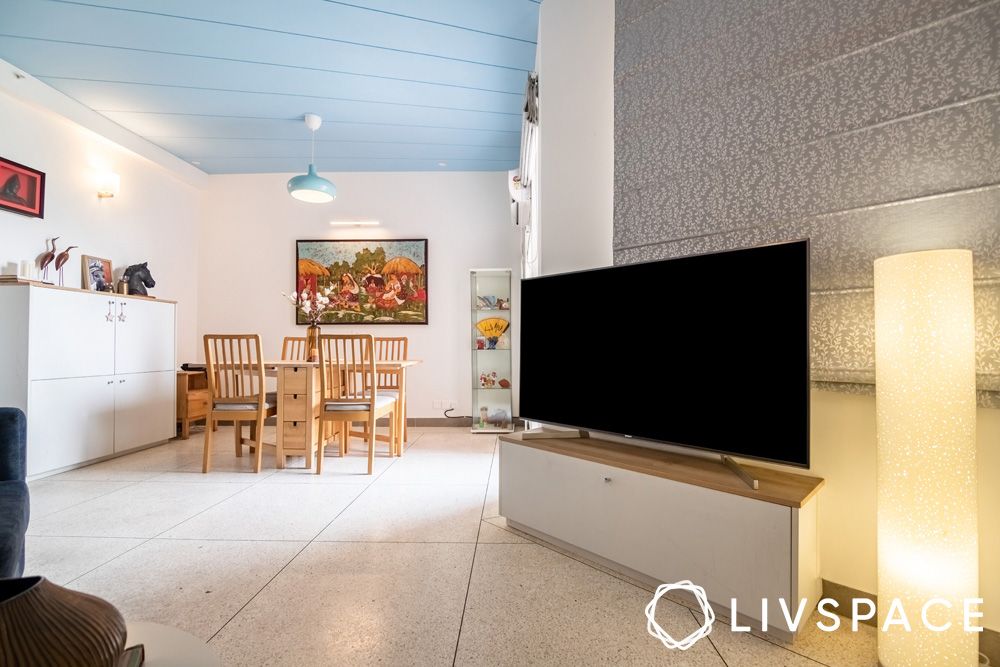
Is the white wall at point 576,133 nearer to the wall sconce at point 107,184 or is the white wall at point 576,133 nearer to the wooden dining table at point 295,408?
the wooden dining table at point 295,408

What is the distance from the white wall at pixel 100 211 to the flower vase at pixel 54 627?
3.51 meters

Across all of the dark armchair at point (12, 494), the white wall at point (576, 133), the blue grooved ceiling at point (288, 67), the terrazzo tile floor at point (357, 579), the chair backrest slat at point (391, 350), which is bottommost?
the terrazzo tile floor at point (357, 579)

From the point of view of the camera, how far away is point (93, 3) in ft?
8.38

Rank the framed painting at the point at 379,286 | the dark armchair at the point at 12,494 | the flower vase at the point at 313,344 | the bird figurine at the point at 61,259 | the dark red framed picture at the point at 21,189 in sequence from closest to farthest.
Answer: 1. the dark armchair at the point at 12,494
2. the dark red framed picture at the point at 21,189
3. the bird figurine at the point at 61,259
4. the flower vase at the point at 313,344
5. the framed painting at the point at 379,286

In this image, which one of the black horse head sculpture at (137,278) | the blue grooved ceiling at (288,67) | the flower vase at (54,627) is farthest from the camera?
the black horse head sculpture at (137,278)

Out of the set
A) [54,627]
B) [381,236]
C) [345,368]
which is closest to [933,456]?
[54,627]

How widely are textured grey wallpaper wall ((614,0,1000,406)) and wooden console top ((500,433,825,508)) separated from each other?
1.23ft

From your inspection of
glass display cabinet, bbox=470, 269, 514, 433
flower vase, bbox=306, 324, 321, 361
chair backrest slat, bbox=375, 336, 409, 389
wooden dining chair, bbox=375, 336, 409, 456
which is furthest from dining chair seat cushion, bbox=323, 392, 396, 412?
glass display cabinet, bbox=470, 269, 514, 433

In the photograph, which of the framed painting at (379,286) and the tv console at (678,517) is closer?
the tv console at (678,517)

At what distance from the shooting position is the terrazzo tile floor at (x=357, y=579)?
1.29 metres

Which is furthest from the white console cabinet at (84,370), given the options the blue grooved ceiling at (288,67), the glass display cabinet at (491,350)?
the glass display cabinet at (491,350)

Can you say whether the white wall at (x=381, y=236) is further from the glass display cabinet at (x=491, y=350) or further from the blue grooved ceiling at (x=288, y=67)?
the blue grooved ceiling at (x=288, y=67)

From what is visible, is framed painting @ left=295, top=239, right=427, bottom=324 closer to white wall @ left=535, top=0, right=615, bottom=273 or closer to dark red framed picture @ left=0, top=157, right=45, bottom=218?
dark red framed picture @ left=0, top=157, right=45, bottom=218

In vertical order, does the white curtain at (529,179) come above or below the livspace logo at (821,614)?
above
